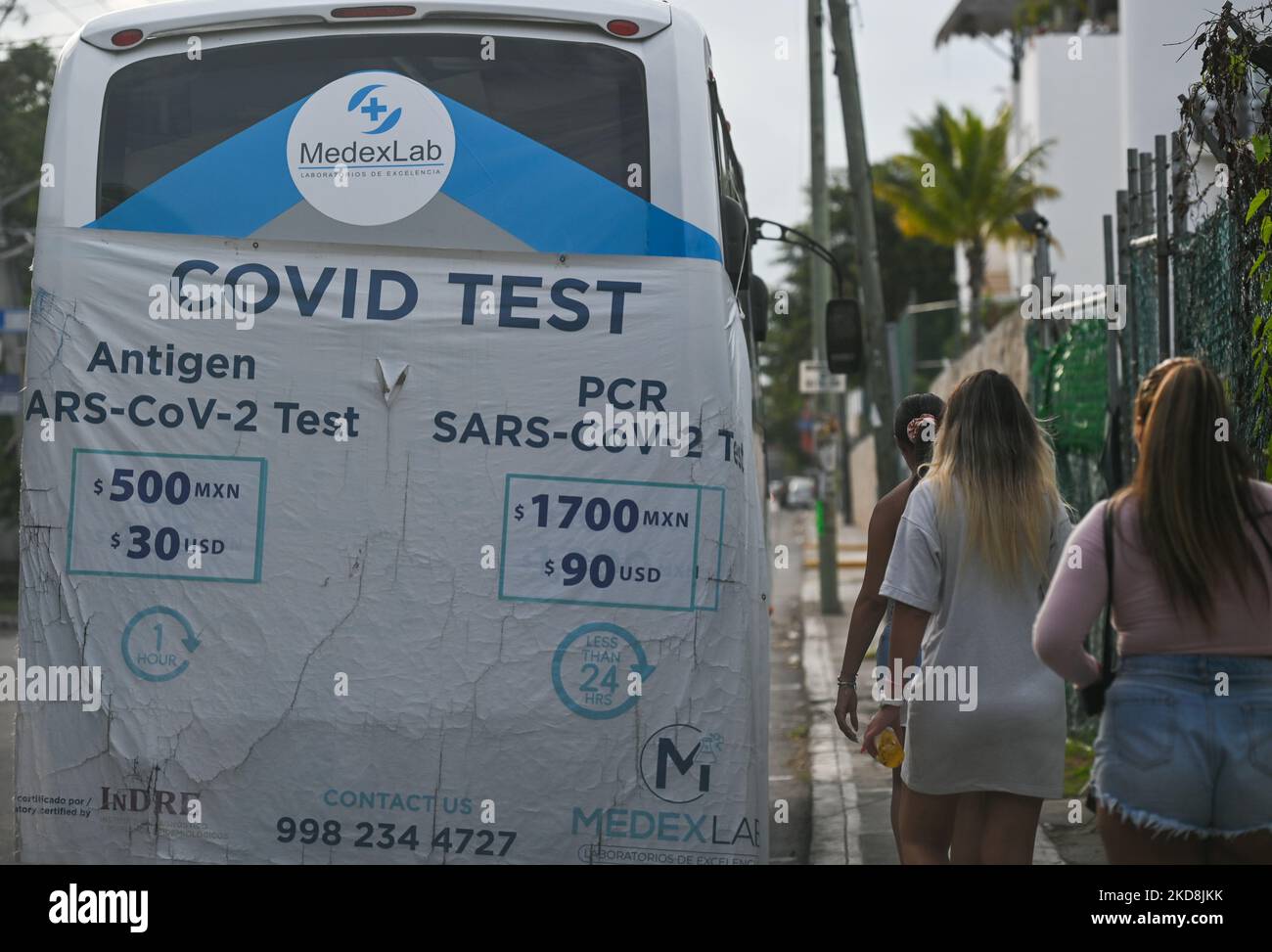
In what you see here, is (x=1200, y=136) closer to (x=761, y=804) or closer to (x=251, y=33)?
(x=761, y=804)

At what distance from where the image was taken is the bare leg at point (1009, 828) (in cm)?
471

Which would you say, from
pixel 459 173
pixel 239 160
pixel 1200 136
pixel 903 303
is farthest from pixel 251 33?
pixel 903 303

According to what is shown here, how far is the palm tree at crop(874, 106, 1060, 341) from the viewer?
38438 millimetres

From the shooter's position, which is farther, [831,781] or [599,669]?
[831,781]

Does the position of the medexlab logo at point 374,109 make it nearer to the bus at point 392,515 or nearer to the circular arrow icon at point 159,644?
the bus at point 392,515

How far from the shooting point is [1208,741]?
3.65 meters

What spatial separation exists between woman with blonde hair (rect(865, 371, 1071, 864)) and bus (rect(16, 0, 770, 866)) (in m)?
0.56

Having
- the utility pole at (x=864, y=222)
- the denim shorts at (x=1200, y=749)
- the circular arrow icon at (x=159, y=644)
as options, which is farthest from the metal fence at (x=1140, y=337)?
the circular arrow icon at (x=159, y=644)

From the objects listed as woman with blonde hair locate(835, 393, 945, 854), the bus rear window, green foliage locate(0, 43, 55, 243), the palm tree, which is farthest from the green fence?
the palm tree

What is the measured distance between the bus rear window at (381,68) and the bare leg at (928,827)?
2210 millimetres

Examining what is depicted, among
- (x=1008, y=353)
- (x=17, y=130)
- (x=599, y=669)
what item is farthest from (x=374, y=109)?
(x=17, y=130)

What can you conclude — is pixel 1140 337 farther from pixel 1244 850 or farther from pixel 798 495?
pixel 798 495

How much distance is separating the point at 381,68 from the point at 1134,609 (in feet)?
10.2

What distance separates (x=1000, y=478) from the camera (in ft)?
15.7
